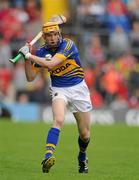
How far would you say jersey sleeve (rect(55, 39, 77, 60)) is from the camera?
1054 centimetres

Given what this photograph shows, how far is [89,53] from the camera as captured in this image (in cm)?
2359

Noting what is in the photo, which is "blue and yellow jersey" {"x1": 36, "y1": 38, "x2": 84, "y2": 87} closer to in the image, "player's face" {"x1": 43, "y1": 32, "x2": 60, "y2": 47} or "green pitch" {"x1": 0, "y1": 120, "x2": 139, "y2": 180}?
"player's face" {"x1": 43, "y1": 32, "x2": 60, "y2": 47}

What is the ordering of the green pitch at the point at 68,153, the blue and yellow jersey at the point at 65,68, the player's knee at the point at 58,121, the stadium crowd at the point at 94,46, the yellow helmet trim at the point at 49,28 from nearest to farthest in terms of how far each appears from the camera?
1. the player's knee at the point at 58,121
2. the green pitch at the point at 68,153
3. the yellow helmet trim at the point at 49,28
4. the blue and yellow jersey at the point at 65,68
5. the stadium crowd at the point at 94,46

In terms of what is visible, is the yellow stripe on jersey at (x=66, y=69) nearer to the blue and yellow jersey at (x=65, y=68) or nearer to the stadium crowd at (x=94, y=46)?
the blue and yellow jersey at (x=65, y=68)

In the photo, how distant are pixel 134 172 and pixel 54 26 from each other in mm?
2389

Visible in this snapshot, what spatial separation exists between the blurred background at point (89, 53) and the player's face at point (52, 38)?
1060 centimetres

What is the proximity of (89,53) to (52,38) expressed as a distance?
1312cm

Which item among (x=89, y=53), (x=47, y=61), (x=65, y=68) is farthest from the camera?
(x=89, y=53)

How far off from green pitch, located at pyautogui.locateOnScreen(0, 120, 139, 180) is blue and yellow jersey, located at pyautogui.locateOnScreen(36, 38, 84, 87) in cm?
127

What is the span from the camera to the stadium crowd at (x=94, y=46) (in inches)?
889

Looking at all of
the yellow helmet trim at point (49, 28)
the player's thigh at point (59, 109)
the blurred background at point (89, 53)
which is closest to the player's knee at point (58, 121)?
the player's thigh at point (59, 109)

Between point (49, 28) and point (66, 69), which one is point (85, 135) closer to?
point (66, 69)

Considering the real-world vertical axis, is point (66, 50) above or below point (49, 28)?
below

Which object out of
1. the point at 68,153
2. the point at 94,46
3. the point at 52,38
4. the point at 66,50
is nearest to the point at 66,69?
the point at 66,50
